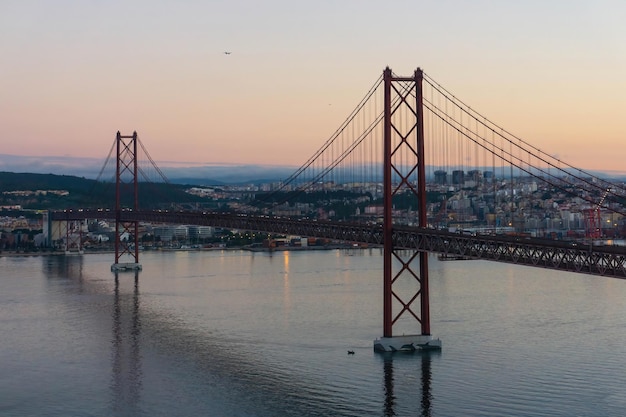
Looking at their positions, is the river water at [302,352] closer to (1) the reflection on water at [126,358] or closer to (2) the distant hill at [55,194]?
(1) the reflection on water at [126,358]

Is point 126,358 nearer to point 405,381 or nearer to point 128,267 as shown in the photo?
point 405,381

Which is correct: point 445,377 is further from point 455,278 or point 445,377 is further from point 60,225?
point 60,225

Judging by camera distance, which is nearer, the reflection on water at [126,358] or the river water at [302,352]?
the river water at [302,352]

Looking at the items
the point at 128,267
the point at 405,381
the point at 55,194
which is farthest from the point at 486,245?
the point at 55,194

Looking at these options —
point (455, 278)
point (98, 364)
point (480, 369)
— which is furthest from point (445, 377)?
point (455, 278)

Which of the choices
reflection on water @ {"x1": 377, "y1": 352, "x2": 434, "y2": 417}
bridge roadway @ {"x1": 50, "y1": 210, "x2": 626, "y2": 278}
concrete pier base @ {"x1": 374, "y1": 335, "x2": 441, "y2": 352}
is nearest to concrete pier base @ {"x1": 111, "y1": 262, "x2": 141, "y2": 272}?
bridge roadway @ {"x1": 50, "y1": 210, "x2": 626, "y2": 278}

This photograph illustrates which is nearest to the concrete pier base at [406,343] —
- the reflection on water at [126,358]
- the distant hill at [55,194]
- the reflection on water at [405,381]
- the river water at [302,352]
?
the reflection on water at [405,381]
